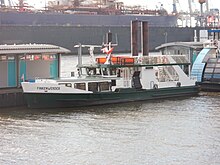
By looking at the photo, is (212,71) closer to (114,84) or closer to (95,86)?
(114,84)

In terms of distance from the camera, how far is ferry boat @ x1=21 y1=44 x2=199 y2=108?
31.3 meters

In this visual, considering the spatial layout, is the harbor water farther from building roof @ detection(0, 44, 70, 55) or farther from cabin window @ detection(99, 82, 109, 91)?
building roof @ detection(0, 44, 70, 55)

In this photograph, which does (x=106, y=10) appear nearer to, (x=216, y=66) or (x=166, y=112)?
(x=216, y=66)

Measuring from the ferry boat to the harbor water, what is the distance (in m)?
0.73

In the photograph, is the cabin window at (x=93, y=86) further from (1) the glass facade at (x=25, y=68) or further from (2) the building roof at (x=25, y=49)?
(2) the building roof at (x=25, y=49)

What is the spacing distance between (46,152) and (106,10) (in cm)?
9391

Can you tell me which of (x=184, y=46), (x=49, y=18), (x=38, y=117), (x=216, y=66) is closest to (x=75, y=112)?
(x=38, y=117)

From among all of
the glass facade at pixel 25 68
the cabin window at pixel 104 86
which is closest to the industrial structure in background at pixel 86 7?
the glass facade at pixel 25 68

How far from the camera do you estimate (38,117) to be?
2889 centimetres

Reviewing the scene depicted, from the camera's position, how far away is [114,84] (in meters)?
33.9

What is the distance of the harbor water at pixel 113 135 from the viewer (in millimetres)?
20181

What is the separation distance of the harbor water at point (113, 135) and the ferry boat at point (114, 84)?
0.73 metres

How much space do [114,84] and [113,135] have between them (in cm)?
1018

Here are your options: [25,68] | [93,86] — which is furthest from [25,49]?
[93,86]
